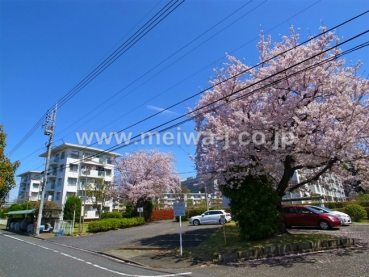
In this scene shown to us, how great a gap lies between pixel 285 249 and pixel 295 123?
5088mm

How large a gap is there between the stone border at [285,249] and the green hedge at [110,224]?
16695 mm

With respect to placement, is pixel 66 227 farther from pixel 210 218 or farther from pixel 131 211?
pixel 210 218

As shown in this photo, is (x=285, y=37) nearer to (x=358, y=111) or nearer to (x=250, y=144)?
(x=358, y=111)

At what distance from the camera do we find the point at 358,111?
9.42 metres

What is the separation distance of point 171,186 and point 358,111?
2464cm

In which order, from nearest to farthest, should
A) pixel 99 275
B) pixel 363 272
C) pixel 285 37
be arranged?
pixel 363 272
pixel 99 275
pixel 285 37

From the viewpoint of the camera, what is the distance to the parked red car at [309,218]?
14289 mm

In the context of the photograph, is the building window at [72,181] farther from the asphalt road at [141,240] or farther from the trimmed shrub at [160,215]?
the asphalt road at [141,240]

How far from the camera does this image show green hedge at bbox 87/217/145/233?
22016 millimetres

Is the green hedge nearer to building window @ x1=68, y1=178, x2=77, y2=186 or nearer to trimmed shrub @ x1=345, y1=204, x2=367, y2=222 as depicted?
trimmed shrub @ x1=345, y1=204, x2=367, y2=222

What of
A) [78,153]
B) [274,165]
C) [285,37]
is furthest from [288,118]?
[78,153]

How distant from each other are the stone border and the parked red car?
467cm

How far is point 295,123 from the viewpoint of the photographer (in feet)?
33.1

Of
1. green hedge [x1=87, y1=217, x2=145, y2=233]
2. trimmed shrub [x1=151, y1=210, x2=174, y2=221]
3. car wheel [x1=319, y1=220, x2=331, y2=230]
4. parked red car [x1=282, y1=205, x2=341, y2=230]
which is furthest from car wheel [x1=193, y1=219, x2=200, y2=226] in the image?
car wheel [x1=319, y1=220, x2=331, y2=230]
